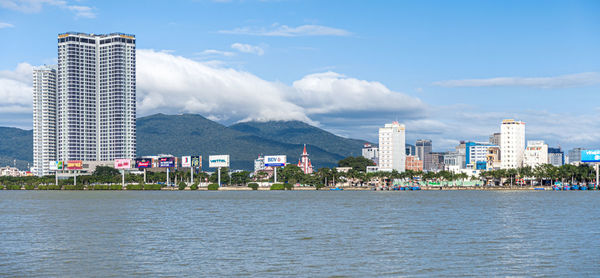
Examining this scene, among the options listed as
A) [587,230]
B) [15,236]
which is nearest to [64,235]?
[15,236]

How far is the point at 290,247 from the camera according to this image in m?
49.3

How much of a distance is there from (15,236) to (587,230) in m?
50.6

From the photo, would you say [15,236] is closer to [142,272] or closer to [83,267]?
[83,267]

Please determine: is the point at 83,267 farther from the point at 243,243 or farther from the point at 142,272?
the point at 243,243

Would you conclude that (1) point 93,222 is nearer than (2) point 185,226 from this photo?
No

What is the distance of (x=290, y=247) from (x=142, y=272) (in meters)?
14.1

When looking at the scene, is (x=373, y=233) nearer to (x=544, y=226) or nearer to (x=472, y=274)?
(x=544, y=226)

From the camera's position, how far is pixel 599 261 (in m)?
40.3

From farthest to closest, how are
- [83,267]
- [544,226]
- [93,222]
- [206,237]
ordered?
[93,222] < [544,226] < [206,237] < [83,267]

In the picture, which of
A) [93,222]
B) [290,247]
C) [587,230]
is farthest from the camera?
[93,222]

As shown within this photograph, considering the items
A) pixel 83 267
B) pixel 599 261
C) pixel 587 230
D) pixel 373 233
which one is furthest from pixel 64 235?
pixel 587 230

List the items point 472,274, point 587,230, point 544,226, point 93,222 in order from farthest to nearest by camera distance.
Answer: point 93,222 < point 544,226 < point 587,230 < point 472,274

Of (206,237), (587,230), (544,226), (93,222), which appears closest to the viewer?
(206,237)

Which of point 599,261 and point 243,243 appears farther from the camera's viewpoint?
point 243,243
